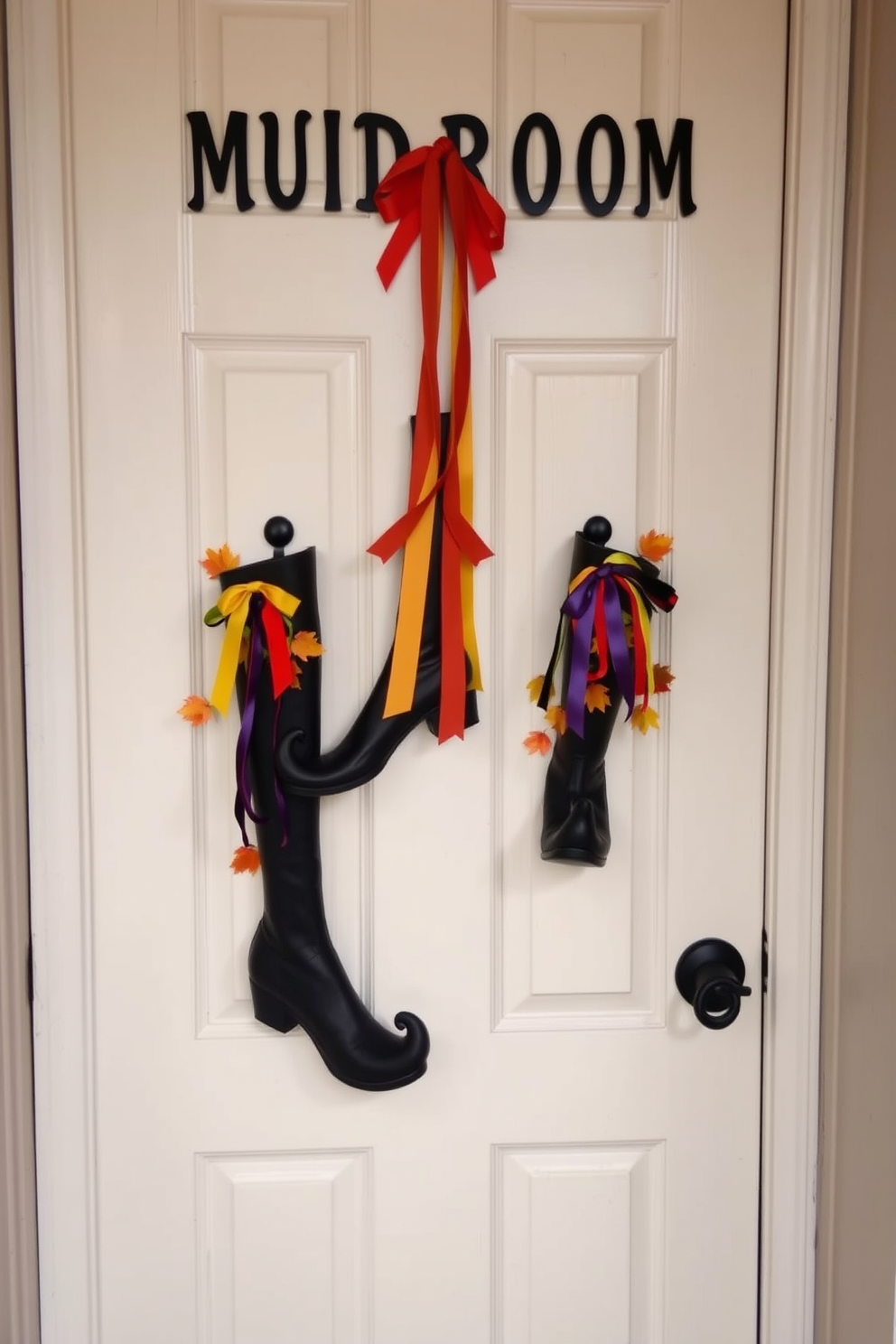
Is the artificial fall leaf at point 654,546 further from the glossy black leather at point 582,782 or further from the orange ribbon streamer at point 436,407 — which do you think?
the orange ribbon streamer at point 436,407

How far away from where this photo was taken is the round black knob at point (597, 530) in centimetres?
94

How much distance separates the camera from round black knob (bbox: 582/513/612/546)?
0.94 metres

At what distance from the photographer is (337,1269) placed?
1.01 meters

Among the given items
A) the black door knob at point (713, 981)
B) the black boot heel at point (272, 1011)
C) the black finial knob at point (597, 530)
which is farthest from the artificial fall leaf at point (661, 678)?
the black boot heel at point (272, 1011)

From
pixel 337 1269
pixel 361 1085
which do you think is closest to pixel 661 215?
pixel 361 1085

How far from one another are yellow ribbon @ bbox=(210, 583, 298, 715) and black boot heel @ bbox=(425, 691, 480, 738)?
0.17 metres

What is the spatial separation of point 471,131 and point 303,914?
798 mm

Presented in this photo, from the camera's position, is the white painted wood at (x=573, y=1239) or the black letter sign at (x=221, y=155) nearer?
the black letter sign at (x=221, y=155)

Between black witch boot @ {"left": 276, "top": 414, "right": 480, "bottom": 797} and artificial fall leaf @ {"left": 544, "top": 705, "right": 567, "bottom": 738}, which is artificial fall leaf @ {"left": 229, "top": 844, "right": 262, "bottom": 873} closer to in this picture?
black witch boot @ {"left": 276, "top": 414, "right": 480, "bottom": 797}

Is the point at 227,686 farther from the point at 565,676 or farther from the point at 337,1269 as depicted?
the point at 337,1269

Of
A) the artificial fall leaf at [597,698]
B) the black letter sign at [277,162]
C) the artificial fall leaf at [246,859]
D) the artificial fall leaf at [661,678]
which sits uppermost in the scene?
the black letter sign at [277,162]

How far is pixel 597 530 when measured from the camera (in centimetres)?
A: 94

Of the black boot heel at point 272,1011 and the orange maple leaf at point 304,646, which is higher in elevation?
the orange maple leaf at point 304,646

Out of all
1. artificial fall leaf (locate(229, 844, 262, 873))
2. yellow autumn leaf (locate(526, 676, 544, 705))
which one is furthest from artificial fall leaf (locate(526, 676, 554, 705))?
artificial fall leaf (locate(229, 844, 262, 873))
